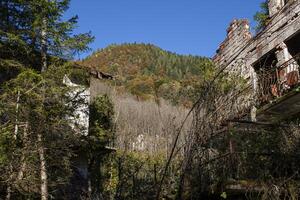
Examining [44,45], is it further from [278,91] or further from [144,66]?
[144,66]

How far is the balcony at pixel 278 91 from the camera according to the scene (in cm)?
1258

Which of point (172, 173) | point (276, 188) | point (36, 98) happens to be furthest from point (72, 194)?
point (276, 188)

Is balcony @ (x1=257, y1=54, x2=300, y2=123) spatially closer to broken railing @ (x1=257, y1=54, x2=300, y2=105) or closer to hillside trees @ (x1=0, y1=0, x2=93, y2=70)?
broken railing @ (x1=257, y1=54, x2=300, y2=105)

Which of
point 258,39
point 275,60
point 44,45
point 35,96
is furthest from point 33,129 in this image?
point 275,60

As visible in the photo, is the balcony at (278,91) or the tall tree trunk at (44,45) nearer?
the balcony at (278,91)

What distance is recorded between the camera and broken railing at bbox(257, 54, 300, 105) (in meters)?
13.0

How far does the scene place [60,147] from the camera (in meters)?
13.5

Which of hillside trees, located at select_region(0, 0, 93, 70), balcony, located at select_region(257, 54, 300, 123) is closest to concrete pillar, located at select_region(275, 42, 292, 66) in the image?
balcony, located at select_region(257, 54, 300, 123)

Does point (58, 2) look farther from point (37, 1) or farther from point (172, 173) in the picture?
point (172, 173)

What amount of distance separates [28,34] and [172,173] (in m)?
9.01

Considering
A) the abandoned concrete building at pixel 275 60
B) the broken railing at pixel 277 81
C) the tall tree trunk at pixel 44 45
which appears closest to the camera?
the abandoned concrete building at pixel 275 60

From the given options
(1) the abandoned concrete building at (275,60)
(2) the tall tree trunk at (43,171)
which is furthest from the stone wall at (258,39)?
(2) the tall tree trunk at (43,171)

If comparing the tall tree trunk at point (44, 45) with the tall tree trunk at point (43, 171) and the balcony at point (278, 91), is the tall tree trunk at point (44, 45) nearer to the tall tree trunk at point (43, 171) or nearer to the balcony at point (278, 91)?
the tall tree trunk at point (43, 171)

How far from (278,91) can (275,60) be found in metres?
2.53
